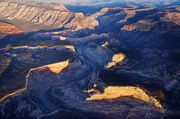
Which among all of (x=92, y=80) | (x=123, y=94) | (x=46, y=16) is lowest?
(x=92, y=80)

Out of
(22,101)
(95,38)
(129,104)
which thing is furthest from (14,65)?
(95,38)

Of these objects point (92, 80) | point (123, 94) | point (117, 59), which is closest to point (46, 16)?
point (117, 59)

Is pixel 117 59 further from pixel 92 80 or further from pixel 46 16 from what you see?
pixel 46 16

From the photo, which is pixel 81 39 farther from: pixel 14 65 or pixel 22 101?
pixel 22 101

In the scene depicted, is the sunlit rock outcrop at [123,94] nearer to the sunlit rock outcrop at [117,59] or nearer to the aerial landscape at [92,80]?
the aerial landscape at [92,80]

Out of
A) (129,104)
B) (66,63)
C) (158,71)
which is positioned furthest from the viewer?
(66,63)

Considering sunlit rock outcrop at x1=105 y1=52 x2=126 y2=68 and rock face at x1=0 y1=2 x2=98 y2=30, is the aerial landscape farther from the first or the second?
rock face at x1=0 y1=2 x2=98 y2=30

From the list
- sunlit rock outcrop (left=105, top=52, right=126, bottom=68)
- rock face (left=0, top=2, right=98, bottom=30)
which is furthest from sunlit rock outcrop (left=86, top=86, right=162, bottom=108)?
rock face (left=0, top=2, right=98, bottom=30)

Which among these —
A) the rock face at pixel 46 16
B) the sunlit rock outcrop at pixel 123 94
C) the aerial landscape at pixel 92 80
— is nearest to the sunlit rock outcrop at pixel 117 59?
the aerial landscape at pixel 92 80
